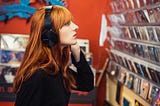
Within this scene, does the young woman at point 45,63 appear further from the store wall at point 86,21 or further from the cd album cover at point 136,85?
the store wall at point 86,21

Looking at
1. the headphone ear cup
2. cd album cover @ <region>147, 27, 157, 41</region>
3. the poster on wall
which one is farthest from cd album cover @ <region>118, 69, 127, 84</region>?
the headphone ear cup

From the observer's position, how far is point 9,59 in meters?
2.93

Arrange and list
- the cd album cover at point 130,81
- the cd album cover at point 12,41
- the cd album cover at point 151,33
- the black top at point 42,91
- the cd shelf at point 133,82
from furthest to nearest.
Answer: the cd album cover at point 12,41 → the cd album cover at point 130,81 → the cd shelf at point 133,82 → the cd album cover at point 151,33 → the black top at point 42,91

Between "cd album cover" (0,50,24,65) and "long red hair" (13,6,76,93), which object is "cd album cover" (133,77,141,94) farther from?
"cd album cover" (0,50,24,65)

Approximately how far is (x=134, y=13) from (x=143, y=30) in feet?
0.70

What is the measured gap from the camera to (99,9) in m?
3.24

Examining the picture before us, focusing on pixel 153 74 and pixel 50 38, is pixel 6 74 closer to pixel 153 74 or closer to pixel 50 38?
pixel 153 74

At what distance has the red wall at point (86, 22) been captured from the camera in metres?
3.15

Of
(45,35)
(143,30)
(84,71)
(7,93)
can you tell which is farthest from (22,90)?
(7,93)

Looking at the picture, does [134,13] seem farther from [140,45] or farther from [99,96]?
[99,96]

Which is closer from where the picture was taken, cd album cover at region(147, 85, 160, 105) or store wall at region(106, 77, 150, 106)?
cd album cover at region(147, 85, 160, 105)

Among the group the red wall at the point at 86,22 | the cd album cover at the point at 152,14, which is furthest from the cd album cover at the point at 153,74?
the red wall at the point at 86,22

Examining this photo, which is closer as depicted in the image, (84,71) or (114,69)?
(84,71)

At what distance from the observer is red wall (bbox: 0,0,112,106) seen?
3152 millimetres
